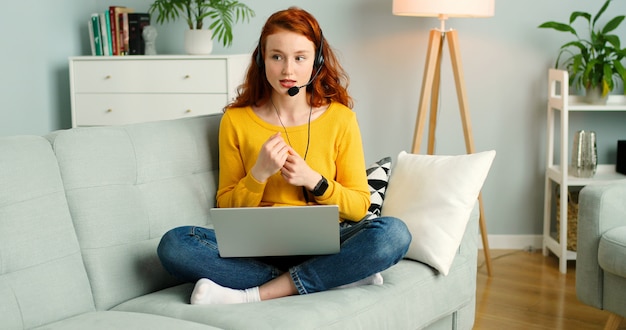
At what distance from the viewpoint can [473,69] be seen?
12.9 feet

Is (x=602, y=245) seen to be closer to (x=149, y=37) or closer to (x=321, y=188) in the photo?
(x=321, y=188)

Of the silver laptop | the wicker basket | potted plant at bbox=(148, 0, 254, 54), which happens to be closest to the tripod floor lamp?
the wicker basket

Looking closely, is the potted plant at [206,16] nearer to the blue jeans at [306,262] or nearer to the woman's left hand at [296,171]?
the woman's left hand at [296,171]

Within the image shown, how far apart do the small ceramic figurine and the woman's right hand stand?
6.88 feet

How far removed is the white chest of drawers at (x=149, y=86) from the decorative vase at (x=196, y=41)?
11cm

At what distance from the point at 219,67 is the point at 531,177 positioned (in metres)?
1.54

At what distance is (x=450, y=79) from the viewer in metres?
3.95

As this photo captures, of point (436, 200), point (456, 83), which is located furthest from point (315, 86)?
point (456, 83)

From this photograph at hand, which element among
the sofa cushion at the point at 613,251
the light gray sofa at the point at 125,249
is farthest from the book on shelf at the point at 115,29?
the sofa cushion at the point at 613,251

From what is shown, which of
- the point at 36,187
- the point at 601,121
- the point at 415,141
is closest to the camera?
the point at 36,187

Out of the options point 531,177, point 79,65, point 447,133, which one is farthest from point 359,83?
point 79,65

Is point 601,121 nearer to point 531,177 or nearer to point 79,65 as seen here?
point 531,177

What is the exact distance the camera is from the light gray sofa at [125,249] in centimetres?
188

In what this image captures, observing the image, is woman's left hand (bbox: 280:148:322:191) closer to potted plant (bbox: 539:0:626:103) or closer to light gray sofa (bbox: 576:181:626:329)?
light gray sofa (bbox: 576:181:626:329)
